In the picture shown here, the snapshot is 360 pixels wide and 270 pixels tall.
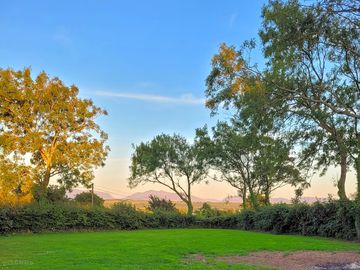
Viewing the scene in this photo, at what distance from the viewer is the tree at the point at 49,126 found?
1406 inches

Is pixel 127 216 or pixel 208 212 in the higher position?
pixel 208 212

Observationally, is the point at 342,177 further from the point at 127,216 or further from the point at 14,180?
the point at 14,180

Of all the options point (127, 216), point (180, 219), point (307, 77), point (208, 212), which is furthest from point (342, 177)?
point (208, 212)

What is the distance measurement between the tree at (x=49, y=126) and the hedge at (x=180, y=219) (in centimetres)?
673

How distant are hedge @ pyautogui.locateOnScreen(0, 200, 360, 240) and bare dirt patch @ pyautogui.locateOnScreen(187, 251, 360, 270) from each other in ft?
29.2

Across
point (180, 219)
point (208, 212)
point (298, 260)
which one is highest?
point (208, 212)

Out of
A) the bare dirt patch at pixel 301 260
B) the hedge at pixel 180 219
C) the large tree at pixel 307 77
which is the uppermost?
the large tree at pixel 307 77

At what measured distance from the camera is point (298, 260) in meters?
11.3

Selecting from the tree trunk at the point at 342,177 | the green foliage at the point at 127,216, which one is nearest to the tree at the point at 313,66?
the tree trunk at the point at 342,177

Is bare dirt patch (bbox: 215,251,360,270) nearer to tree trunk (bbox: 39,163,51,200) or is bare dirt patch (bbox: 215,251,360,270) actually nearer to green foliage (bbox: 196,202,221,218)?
tree trunk (bbox: 39,163,51,200)

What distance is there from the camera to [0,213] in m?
26.4

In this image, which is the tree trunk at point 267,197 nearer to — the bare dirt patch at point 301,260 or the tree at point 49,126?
the tree at point 49,126

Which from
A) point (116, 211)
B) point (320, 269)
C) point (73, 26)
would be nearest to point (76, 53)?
point (73, 26)

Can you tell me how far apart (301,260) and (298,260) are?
0.08 m
